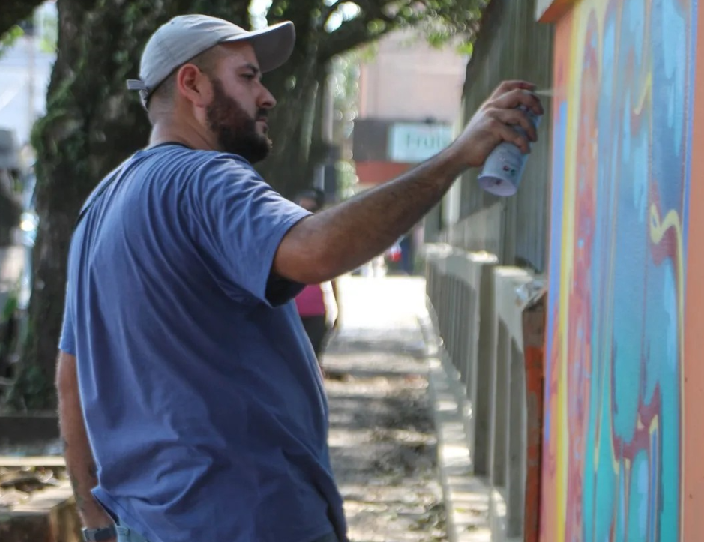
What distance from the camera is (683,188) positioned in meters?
1.83

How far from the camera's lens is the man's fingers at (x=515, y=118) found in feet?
8.29

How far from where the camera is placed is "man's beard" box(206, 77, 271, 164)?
292 centimetres

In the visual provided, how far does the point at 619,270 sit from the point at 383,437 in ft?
27.2

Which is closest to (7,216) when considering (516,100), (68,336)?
(68,336)

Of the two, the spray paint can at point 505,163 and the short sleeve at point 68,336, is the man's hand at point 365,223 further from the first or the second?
the short sleeve at point 68,336

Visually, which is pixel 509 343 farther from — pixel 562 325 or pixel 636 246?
pixel 636 246

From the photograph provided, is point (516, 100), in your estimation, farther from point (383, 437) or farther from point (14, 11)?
point (14, 11)

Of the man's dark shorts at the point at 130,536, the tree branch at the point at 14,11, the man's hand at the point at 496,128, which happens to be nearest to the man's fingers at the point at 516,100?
the man's hand at the point at 496,128

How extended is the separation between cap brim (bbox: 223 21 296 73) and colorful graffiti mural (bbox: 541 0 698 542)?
0.65m

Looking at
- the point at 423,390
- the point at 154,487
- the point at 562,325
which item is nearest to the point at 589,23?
the point at 562,325

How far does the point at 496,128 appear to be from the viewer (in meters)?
2.51

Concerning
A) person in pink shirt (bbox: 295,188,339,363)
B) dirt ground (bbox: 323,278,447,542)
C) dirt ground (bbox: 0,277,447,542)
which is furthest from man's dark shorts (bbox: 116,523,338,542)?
person in pink shirt (bbox: 295,188,339,363)

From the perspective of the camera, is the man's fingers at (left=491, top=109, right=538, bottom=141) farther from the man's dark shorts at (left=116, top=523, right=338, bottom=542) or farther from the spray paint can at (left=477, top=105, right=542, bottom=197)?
the man's dark shorts at (left=116, top=523, right=338, bottom=542)

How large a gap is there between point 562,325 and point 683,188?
1344 millimetres
